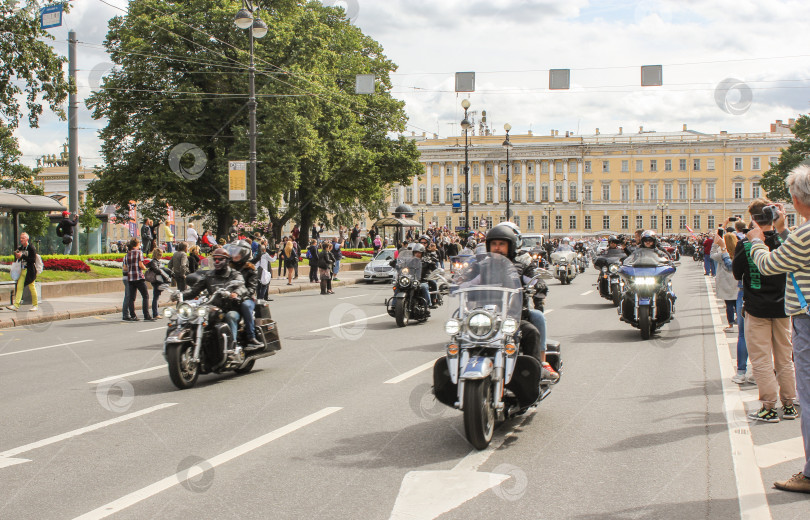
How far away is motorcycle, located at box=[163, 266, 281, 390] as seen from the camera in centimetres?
901

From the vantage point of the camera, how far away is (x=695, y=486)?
5270mm

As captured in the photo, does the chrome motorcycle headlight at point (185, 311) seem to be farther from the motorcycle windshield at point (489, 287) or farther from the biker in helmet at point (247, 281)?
the motorcycle windshield at point (489, 287)

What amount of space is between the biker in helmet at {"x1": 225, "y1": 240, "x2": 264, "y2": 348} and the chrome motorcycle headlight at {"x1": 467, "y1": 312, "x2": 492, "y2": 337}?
4366 millimetres

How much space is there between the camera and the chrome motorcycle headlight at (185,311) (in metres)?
9.17

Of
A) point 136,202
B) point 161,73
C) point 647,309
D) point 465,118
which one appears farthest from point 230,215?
point 647,309

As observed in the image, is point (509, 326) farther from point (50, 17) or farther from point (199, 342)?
point (50, 17)

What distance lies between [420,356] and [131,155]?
30752mm

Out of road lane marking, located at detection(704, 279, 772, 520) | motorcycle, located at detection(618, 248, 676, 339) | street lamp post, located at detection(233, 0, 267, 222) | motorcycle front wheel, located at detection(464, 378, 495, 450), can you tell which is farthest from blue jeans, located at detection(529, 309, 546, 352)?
street lamp post, located at detection(233, 0, 267, 222)

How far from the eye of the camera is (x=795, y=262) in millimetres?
5293

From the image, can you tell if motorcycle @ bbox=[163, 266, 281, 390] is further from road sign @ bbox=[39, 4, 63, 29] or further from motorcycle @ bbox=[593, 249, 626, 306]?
road sign @ bbox=[39, 4, 63, 29]

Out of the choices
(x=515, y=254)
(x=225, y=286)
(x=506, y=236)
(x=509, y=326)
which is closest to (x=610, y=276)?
(x=225, y=286)

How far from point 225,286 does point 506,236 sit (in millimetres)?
4030

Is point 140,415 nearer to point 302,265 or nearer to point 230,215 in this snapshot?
point 302,265

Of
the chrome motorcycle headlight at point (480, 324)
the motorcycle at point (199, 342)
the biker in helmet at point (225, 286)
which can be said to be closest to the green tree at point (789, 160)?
the biker in helmet at point (225, 286)
